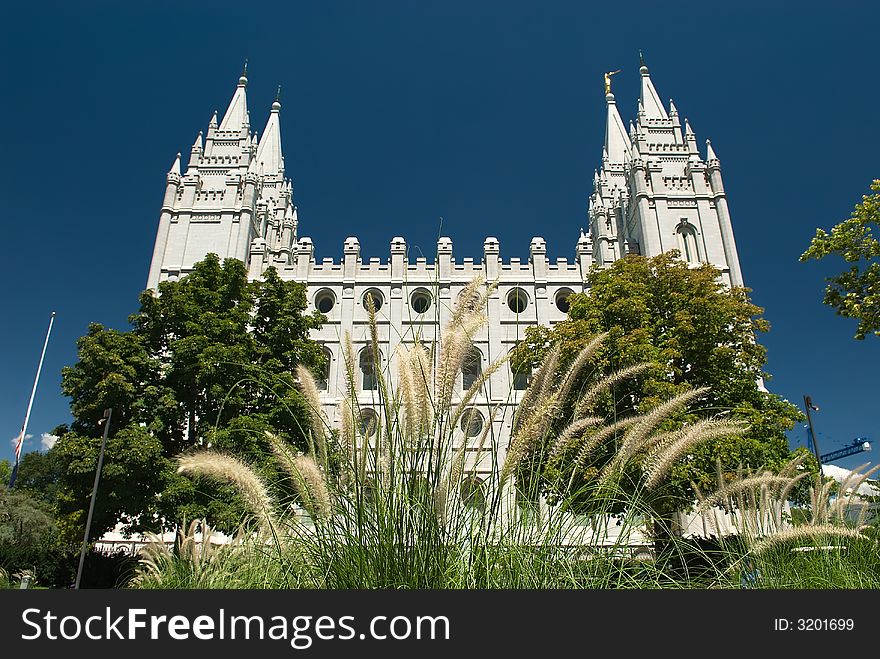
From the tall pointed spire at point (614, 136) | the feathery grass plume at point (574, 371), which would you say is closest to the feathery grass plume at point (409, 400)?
the feathery grass plume at point (574, 371)

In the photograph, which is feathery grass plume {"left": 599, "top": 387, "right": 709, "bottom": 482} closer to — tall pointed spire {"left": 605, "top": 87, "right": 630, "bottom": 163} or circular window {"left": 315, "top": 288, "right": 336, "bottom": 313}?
circular window {"left": 315, "top": 288, "right": 336, "bottom": 313}

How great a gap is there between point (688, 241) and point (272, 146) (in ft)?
128

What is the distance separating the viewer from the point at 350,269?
120 feet

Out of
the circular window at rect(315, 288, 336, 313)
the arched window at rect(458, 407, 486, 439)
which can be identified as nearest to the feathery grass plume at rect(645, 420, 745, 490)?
the arched window at rect(458, 407, 486, 439)

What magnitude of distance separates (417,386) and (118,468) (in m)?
15.2

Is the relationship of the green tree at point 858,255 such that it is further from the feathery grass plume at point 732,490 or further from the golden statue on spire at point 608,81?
the golden statue on spire at point 608,81

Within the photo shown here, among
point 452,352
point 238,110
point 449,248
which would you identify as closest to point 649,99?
point 449,248

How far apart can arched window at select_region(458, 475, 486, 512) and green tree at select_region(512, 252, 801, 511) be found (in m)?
11.8

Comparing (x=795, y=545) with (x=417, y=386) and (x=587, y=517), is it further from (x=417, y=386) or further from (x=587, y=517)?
(x=417, y=386)

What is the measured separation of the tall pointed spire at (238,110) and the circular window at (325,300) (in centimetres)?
1614

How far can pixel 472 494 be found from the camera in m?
3.81

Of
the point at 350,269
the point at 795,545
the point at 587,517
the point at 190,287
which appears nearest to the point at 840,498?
the point at 795,545

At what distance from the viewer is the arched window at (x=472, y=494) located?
376 cm

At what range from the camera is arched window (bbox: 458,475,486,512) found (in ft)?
12.3
